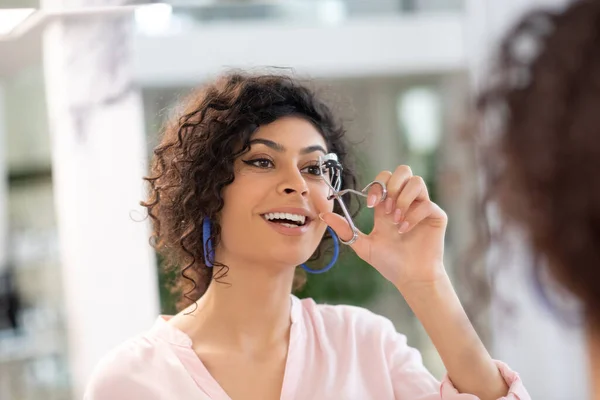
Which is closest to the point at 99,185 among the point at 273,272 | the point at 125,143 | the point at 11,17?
the point at 125,143

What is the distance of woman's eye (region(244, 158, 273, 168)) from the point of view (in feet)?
5.15

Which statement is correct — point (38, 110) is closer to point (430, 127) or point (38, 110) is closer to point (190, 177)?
point (190, 177)

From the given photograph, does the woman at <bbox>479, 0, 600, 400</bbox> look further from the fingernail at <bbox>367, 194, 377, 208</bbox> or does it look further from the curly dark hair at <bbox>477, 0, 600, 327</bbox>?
the fingernail at <bbox>367, 194, 377, 208</bbox>

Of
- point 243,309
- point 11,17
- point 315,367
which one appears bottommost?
point 315,367

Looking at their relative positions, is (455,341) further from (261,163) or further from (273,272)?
(261,163)

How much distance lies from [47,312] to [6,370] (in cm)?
25

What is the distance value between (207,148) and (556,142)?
3.02 feet

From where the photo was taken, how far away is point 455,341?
4.82 ft

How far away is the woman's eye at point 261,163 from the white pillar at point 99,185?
89 centimetres

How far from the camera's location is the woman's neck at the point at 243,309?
1594 mm

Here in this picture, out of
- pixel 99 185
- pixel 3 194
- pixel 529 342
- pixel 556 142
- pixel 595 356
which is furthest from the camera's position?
pixel 529 342

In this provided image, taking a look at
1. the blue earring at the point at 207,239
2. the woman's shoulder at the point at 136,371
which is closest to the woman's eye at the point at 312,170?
the blue earring at the point at 207,239

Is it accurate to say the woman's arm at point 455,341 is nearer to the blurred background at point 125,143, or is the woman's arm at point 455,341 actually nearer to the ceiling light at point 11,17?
→ the blurred background at point 125,143

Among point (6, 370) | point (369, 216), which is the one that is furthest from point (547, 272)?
point (369, 216)
